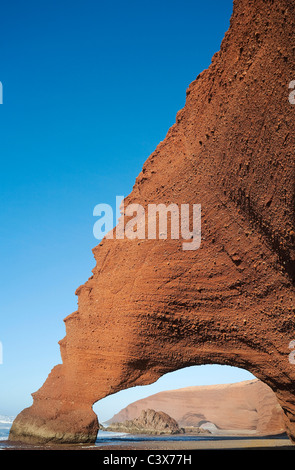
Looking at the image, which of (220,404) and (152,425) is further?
(220,404)

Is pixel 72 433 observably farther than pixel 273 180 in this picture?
Yes

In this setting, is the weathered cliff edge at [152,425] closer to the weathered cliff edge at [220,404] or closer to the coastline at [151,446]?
the weathered cliff edge at [220,404]

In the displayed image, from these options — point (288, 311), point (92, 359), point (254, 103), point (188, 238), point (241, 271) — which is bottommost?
point (92, 359)

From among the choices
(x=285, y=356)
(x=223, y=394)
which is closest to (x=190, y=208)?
(x=285, y=356)

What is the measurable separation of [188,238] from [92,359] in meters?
5.09

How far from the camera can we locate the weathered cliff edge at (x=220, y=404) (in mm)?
42756

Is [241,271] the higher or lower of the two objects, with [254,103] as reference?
lower

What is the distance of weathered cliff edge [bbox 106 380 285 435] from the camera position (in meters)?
42.8

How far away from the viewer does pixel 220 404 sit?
49625 millimetres

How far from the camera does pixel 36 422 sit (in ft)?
42.4

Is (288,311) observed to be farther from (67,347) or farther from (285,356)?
(67,347)

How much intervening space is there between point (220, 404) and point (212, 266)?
43.5 m

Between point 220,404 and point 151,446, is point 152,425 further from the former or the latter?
point 151,446

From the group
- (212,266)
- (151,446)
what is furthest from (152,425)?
(212,266)
